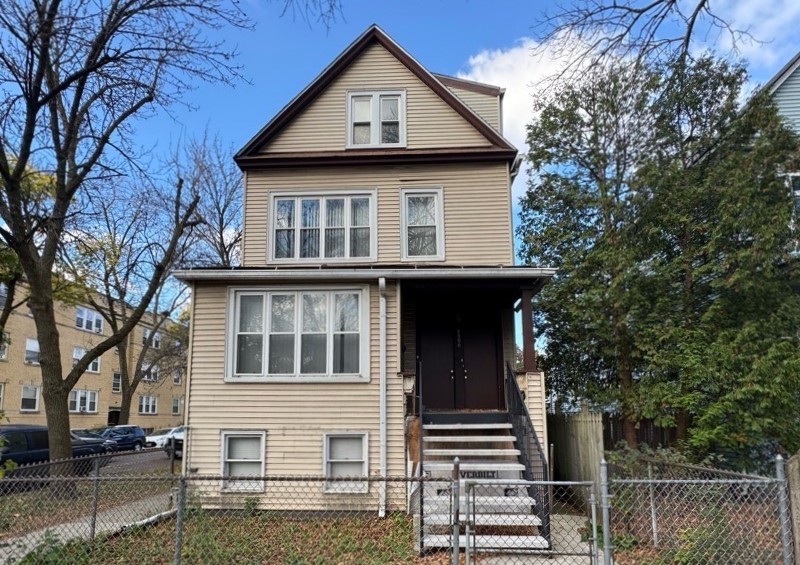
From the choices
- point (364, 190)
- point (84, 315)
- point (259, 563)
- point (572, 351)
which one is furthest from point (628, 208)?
point (84, 315)

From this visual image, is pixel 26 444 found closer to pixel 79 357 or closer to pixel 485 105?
pixel 485 105

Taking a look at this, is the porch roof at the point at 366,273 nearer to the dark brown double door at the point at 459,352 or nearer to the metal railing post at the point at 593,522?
the dark brown double door at the point at 459,352

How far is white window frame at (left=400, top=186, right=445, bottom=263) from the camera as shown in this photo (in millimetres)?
12211

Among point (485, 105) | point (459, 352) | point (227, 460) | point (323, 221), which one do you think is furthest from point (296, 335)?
point (485, 105)

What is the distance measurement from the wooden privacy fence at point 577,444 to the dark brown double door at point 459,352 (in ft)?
5.15

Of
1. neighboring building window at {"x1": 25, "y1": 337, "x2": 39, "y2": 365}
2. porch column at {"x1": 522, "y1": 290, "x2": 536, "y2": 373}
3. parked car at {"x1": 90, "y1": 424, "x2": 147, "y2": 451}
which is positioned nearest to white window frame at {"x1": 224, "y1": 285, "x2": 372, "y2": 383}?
porch column at {"x1": 522, "y1": 290, "x2": 536, "y2": 373}

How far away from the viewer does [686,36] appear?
5.48 meters

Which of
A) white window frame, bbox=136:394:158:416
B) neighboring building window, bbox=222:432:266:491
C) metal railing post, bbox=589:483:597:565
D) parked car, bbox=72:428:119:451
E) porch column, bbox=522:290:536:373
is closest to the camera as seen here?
metal railing post, bbox=589:483:597:565

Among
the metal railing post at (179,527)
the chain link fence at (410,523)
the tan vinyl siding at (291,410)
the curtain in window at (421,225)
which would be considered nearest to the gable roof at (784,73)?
the curtain in window at (421,225)

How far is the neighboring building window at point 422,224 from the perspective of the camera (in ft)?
40.3

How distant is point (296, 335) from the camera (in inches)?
433

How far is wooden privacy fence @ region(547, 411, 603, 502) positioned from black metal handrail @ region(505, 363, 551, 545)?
38.0 inches

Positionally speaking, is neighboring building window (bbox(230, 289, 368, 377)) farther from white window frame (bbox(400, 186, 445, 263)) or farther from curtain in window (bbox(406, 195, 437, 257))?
curtain in window (bbox(406, 195, 437, 257))

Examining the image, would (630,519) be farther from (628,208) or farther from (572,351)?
(628,208)
